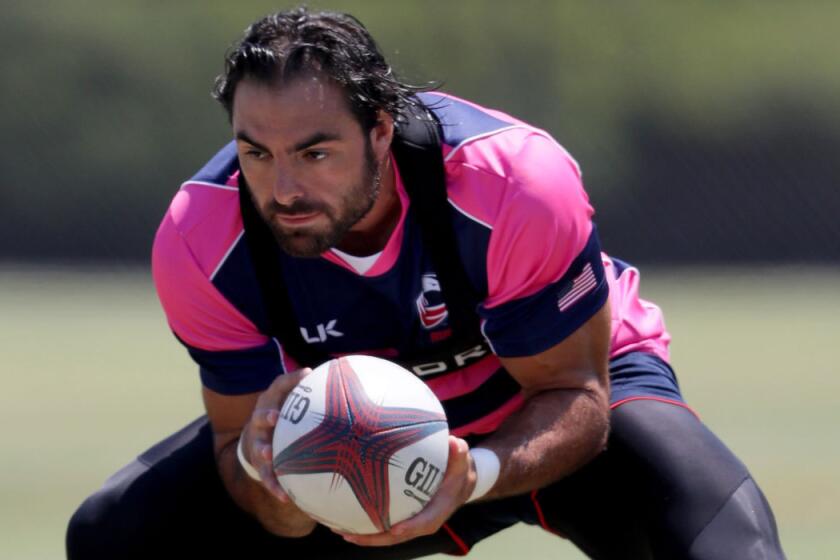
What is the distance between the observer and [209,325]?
4.69 metres

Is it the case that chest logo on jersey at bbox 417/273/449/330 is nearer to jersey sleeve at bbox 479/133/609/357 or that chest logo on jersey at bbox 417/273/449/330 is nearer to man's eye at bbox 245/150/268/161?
jersey sleeve at bbox 479/133/609/357

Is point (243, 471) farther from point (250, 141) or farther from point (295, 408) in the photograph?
point (250, 141)

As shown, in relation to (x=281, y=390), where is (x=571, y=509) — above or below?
below

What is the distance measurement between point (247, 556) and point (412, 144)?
55.6 inches

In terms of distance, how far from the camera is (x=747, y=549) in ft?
13.6

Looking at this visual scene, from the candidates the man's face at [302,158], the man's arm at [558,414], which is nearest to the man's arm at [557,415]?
the man's arm at [558,414]

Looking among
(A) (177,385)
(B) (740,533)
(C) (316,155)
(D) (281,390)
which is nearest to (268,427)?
(D) (281,390)

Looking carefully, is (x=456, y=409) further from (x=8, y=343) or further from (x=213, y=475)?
(x=8, y=343)

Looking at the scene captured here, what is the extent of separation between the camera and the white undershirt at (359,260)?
4660 millimetres

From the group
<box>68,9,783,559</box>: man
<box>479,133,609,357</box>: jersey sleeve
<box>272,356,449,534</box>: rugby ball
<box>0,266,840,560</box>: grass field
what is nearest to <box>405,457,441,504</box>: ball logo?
<box>272,356,449,534</box>: rugby ball

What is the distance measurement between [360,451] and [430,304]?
78 centimetres

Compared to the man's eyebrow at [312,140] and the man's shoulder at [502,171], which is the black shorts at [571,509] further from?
the man's eyebrow at [312,140]

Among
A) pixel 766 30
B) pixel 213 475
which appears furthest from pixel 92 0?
pixel 213 475

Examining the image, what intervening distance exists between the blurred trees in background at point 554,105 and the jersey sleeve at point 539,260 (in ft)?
35.6
